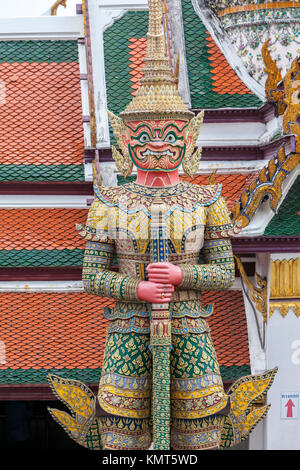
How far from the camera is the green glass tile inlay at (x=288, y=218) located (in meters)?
7.89

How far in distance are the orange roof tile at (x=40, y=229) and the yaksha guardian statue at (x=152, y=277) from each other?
198cm

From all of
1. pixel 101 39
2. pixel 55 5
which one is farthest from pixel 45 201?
pixel 55 5

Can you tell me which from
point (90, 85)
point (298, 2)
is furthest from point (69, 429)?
point (298, 2)

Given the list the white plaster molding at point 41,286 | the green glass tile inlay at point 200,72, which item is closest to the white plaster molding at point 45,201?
the white plaster molding at point 41,286

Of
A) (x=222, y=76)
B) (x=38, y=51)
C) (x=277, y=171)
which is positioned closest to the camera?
(x=277, y=171)

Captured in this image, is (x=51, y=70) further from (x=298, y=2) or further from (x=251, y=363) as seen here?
(x=251, y=363)

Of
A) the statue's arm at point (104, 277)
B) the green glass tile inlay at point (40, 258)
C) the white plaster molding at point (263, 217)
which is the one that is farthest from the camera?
the green glass tile inlay at point (40, 258)

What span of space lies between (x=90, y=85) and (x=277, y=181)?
2555 millimetres

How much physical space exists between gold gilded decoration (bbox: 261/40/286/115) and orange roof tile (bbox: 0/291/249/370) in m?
1.93

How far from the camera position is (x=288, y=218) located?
803 cm

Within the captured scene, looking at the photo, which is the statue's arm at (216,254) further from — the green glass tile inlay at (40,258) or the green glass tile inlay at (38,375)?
the green glass tile inlay at (40,258)

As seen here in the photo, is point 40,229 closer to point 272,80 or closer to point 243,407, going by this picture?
point 272,80

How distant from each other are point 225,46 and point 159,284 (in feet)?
13.4

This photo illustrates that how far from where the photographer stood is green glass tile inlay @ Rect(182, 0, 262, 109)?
363 inches
